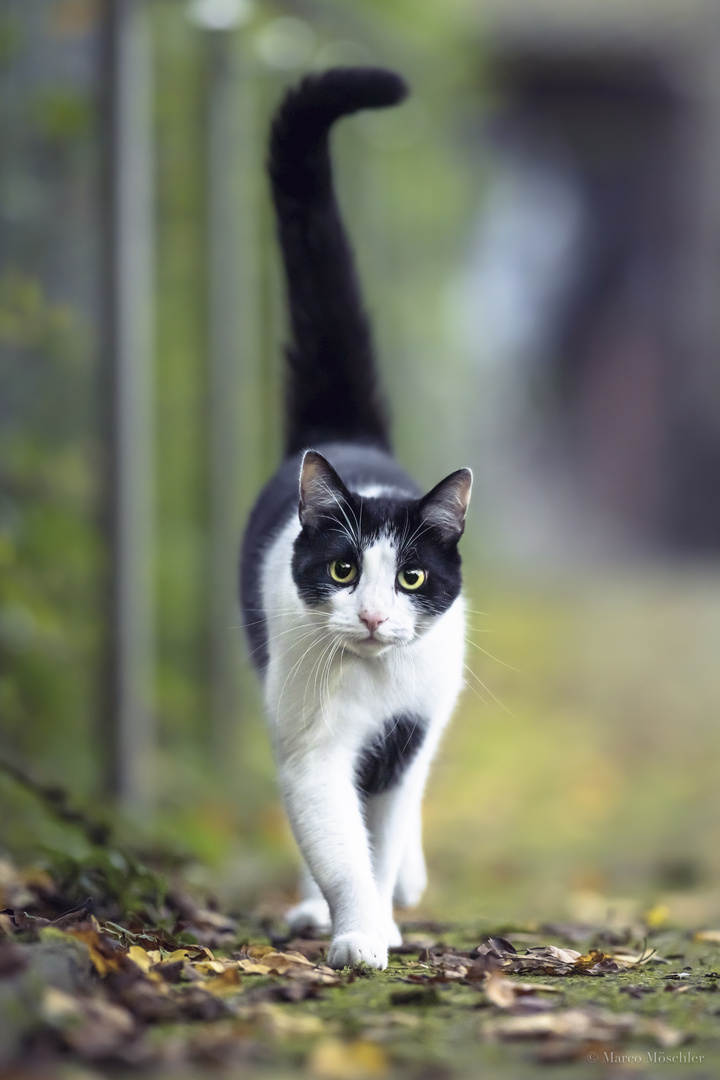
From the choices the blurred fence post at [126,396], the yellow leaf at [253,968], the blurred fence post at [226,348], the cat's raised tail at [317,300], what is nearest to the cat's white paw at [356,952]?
the yellow leaf at [253,968]

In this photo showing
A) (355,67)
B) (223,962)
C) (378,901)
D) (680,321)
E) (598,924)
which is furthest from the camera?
(680,321)

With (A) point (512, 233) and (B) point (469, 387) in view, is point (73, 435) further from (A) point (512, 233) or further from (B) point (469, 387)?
(A) point (512, 233)

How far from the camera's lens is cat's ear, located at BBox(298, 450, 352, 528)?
2750mm

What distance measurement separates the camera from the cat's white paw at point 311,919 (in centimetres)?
315

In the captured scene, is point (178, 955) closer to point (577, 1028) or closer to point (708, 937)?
point (577, 1028)

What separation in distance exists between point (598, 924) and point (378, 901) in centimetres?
107

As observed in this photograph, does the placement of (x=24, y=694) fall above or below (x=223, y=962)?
above

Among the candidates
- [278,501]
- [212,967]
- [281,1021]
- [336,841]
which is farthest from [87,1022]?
[278,501]

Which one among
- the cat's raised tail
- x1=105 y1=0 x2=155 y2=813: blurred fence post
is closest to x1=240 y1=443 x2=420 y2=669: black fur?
the cat's raised tail

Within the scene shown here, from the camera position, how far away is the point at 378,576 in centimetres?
272

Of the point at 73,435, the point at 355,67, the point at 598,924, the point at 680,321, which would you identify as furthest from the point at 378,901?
the point at 680,321

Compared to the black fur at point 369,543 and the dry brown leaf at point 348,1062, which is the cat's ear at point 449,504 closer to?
the black fur at point 369,543

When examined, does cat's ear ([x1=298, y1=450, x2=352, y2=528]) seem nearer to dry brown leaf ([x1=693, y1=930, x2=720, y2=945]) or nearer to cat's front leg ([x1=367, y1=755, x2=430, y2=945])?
cat's front leg ([x1=367, y1=755, x2=430, y2=945])

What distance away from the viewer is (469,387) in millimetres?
10359
